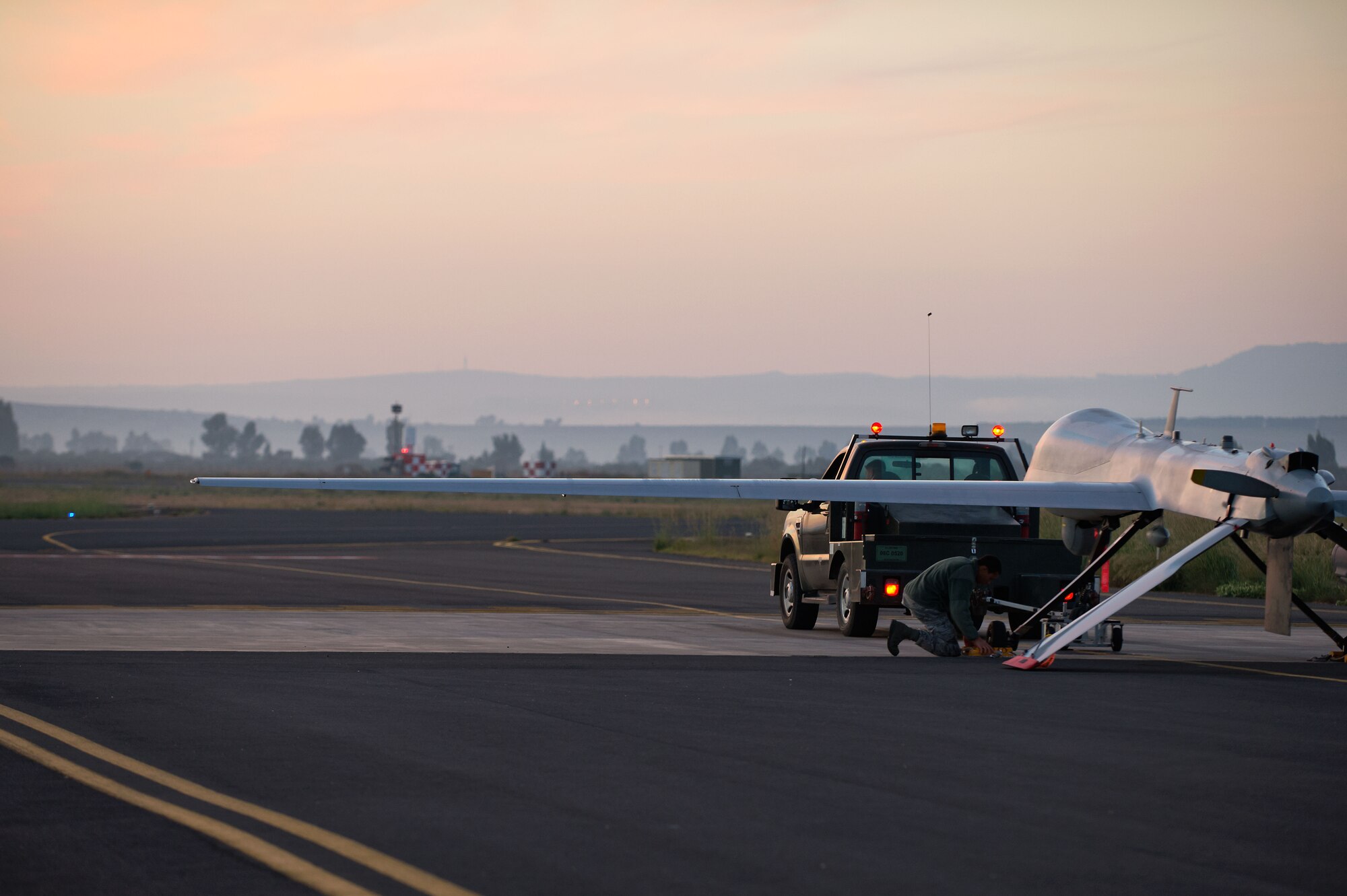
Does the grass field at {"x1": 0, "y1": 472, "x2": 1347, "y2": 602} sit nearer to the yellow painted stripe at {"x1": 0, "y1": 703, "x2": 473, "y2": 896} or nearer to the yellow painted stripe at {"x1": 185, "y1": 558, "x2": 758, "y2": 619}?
the yellow painted stripe at {"x1": 185, "y1": 558, "x2": 758, "y2": 619}

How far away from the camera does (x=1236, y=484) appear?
1406 cm

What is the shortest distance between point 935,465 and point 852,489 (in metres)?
2.99

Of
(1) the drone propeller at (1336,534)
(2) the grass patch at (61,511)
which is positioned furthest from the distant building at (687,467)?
(1) the drone propeller at (1336,534)

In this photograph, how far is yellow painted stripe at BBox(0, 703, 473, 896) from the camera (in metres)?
6.43

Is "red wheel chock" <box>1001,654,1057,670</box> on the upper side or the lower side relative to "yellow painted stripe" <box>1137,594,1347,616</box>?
upper

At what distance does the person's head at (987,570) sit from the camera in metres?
16.0

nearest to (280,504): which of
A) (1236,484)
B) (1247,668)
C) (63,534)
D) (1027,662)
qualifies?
(63,534)

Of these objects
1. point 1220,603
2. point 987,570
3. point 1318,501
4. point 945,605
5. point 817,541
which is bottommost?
point 1220,603

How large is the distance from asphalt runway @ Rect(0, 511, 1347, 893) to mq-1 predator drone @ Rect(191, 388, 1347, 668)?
3.03 feet

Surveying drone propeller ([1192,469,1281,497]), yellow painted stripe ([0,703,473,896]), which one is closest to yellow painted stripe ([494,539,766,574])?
drone propeller ([1192,469,1281,497])

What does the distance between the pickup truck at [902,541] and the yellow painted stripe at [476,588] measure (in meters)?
2.15

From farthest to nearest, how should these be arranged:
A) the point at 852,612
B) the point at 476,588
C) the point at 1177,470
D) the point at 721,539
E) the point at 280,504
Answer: the point at 280,504, the point at 721,539, the point at 476,588, the point at 852,612, the point at 1177,470

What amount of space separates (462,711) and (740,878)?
16.3ft

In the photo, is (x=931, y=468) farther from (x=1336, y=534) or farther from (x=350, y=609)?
(x=350, y=609)
